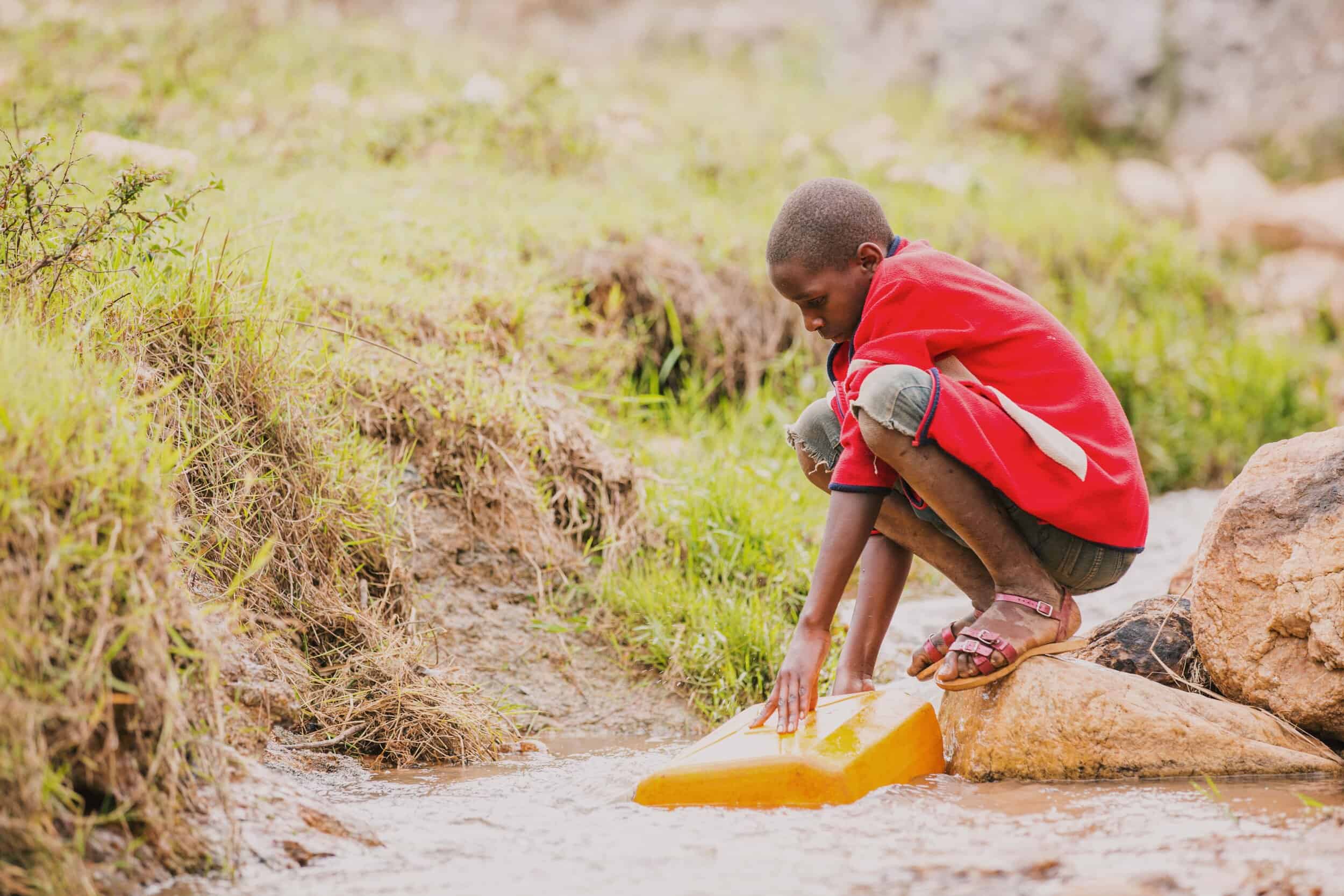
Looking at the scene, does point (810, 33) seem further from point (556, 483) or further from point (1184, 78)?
point (556, 483)

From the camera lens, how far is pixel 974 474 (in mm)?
2807

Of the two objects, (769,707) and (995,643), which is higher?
(995,643)

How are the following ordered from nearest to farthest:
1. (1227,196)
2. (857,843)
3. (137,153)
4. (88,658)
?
1. (88,658)
2. (857,843)
3. (137,153)
4. (1227,196)

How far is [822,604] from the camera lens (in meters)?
2.74

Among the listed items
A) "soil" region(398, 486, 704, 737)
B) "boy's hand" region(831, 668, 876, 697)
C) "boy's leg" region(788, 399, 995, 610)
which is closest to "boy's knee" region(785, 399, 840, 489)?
"boy's leg" region(788, 399, 995, 610)

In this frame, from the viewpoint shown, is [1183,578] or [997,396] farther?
[1183,578]

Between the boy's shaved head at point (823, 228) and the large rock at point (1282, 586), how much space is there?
3.89 feet

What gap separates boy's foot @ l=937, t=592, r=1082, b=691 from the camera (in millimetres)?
2781

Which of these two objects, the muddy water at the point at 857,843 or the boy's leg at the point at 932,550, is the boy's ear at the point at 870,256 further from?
the muddy water at the point at 857,843

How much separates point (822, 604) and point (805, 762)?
1.30 ft

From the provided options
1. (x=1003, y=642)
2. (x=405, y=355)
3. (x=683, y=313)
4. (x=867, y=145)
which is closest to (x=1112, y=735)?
(x=1003, y=642)

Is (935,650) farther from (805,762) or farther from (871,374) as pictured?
(871,374)

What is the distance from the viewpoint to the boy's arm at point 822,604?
272 centimetres

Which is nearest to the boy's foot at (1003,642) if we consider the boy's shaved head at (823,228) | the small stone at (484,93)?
the boy's shaved head at (823,228)
